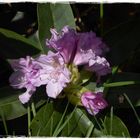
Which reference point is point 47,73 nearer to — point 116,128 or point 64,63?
point 64,63

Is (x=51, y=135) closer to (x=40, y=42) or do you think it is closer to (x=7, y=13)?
(x=40, y=42)

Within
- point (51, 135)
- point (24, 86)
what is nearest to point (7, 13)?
point (24, 86)

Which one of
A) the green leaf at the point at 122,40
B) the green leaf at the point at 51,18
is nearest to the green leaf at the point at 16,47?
the green leaf at the point at 51,18

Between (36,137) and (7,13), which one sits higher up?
(7,13)

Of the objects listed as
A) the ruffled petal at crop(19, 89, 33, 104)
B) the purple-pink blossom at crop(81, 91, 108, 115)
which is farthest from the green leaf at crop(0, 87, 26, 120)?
the purple-pink blossom at crop(81, 91, 108, 115)

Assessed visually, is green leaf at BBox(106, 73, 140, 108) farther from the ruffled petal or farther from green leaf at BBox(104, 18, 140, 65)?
the ruffled petal
